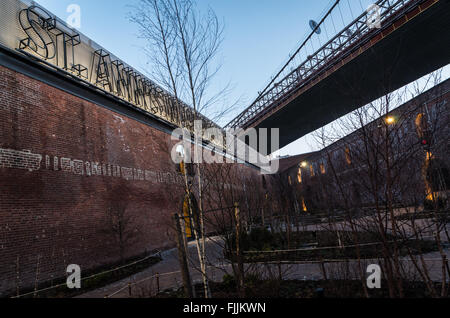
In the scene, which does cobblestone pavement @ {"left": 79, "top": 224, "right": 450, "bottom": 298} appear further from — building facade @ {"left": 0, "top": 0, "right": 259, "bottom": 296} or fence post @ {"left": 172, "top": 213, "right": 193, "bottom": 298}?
building facade @ {"left": 0, "top": 0, "right": 259, "bottom": 296}

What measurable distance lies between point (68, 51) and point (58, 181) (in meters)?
4.31

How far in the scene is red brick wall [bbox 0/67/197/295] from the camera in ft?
21.0

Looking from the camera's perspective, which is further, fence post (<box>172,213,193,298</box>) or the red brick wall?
the red brick wall

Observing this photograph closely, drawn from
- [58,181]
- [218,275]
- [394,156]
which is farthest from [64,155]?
[394,156]

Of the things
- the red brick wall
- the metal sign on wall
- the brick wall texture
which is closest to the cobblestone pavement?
the brick wall texture

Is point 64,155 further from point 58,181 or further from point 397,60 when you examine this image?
point 397,60

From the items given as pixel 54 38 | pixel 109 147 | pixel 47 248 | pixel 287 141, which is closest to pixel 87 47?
A: pixel 54 38

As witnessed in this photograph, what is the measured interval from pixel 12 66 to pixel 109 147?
12.3 feet

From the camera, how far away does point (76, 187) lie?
8102 millimetres

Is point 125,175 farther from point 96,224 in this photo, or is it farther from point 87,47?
point 87,47

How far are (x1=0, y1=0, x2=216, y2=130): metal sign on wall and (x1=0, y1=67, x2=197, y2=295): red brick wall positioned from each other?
0.81 meters

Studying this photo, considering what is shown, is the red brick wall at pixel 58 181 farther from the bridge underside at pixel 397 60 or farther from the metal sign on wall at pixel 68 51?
the bridge underside at pixel 397 60

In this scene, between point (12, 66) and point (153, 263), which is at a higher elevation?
point (12, 66)

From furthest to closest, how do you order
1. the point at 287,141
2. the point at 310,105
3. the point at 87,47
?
the point at 287,141, the point at 310,105, the point at 87,47
